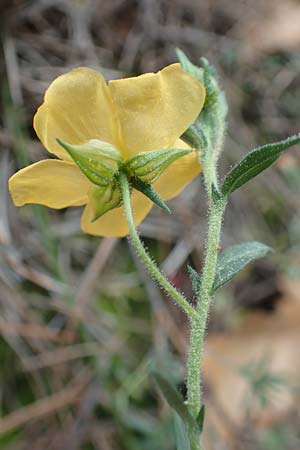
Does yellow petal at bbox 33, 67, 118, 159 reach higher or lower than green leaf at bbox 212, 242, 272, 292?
higher

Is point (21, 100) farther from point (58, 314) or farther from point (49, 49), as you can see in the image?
point (58, 314)

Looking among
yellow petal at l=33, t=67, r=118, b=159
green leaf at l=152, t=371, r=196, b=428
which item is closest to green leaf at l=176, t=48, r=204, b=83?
yellow petal at l=33, t=67, r=118, b=159

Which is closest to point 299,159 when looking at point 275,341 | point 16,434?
point 275,341

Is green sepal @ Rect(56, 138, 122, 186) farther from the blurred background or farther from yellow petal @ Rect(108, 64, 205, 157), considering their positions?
the blurred background

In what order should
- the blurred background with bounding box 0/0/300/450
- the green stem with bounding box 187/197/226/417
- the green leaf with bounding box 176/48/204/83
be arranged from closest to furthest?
the green stem with bounding box 187/197/226/417
the green leaf with bounding box 176/48/204/83
the blurred background with bounding box 0/0/300/450

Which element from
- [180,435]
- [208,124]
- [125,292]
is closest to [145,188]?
[208,124]

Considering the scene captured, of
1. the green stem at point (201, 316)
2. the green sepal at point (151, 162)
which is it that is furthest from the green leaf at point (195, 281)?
the green sepal at point (151, 162)

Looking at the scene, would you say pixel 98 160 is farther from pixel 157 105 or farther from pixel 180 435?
pixel 180 435

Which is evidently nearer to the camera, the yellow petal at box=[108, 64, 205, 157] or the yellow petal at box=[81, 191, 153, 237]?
the yellow petal at box=[108, 64, 205, 157]

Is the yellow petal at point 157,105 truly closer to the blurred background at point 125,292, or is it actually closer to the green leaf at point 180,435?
the green leaf at point 180,435
